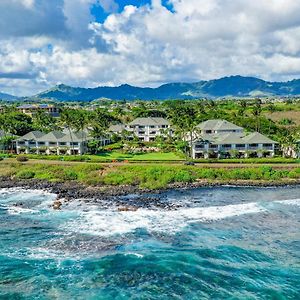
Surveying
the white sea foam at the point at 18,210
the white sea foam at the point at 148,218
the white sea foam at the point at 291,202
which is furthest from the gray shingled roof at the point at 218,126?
the white sea foam at the point at 18,210

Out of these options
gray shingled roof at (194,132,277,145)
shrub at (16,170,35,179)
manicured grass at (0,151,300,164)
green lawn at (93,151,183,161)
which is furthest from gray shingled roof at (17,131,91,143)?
gray shingled roof at (194,132,277,145)

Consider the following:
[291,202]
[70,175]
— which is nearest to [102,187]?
[70,175]

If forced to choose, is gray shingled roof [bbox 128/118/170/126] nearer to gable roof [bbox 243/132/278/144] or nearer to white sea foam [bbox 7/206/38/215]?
gable roof [bbox 243/132/278/144]

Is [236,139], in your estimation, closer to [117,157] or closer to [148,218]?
[117,157]

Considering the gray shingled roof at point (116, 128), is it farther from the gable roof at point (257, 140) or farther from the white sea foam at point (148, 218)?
the white sea foam at point (148, 218)

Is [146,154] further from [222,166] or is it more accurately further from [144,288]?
[144,288]
